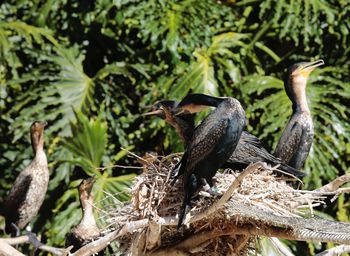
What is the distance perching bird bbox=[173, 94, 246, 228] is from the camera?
17.0 feet

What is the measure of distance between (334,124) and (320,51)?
830mm

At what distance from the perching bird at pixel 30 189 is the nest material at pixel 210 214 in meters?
2.09

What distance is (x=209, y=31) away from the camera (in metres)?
8.41

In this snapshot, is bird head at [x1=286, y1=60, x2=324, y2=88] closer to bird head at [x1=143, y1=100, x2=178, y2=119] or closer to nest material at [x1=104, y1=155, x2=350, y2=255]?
bird head at [x1=143, y1=100, x2=178, y2=119]

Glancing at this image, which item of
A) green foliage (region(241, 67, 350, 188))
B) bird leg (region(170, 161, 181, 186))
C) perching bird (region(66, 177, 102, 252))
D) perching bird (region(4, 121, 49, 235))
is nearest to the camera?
bird leg (region(170, 161, 181, 186))

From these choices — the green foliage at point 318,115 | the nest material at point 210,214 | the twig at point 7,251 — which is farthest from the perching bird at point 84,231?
the green foliage at point 318,115

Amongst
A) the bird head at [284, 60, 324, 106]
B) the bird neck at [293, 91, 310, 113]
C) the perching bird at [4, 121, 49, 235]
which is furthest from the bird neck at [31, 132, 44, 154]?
the bird neck at [293, 91, 310, 113]

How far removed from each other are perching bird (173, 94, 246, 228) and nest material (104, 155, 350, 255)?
0.31 feet

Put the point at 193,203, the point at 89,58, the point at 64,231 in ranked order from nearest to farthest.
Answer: the point at 193,203 < the point at 64,231 < the point at 89,58

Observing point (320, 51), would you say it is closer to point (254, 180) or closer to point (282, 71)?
point (282, 71)

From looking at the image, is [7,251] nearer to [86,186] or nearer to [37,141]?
[86,186]

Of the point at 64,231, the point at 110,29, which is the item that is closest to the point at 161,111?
the point at 64,231

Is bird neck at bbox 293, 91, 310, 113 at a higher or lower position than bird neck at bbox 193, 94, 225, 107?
lower

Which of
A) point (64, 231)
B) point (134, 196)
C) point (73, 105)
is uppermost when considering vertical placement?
point (134, 196)
